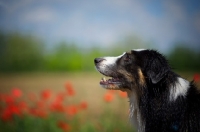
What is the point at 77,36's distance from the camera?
18.6 feet

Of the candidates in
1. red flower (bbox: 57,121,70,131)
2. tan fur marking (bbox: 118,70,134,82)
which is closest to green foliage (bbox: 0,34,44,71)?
red flower (bbox: 57,121,70,131)

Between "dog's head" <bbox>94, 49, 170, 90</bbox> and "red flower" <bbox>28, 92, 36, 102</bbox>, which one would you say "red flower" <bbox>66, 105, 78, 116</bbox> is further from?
"dog's head" <bbox>94, 49, 170, 90</bbox>

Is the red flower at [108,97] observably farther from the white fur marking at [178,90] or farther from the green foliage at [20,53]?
the white fur marking at [178,90]

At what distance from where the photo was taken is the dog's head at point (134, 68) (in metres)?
3.61

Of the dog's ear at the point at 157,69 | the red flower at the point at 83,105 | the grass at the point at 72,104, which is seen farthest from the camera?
the red flower at the point at 83,105

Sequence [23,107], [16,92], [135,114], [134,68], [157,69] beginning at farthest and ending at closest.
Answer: [16,92], [23,107], [135,114], [134,68], [157,69]

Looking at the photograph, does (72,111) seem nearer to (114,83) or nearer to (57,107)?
(57,107)

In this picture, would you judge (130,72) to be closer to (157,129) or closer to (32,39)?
(157,129)

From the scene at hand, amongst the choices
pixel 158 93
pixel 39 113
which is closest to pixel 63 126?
pixel 39 113

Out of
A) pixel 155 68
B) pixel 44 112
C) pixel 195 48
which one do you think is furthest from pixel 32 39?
pixel 155 68

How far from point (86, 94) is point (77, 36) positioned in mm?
701

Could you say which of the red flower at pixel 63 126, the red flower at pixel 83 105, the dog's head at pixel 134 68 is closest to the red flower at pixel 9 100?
the red flower at pixel 63 126

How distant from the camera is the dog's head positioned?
361 cm

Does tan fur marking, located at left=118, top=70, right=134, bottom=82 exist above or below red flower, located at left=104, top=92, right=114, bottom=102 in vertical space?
above
